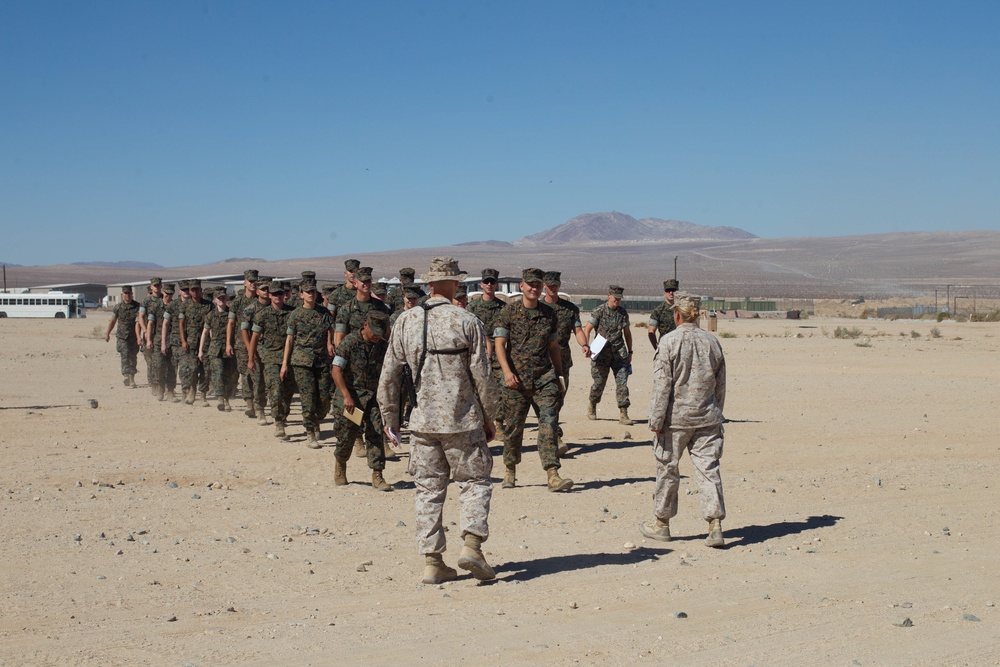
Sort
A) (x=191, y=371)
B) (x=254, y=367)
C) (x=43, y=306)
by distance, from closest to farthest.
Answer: (x=254, y=367) < (x=191, y=371) < (x=43, y=306)

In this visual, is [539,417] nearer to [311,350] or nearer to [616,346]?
[311,350]

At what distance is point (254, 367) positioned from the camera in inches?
574

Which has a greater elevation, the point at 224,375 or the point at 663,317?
the point at 663,317

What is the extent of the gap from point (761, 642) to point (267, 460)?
714 cm

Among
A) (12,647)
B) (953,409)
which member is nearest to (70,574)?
(12,647)

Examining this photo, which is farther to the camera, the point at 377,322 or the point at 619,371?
the point at 619,371


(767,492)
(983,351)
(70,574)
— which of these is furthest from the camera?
(983,351)

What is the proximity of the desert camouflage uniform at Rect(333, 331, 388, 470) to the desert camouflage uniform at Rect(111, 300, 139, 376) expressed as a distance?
37.1 ft

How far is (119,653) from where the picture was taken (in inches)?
210

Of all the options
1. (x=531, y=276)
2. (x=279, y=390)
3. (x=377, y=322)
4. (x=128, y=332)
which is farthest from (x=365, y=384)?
(x=128, y=332)

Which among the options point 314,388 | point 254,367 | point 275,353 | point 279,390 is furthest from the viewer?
point 254,367

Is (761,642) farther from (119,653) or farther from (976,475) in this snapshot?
(976,475)

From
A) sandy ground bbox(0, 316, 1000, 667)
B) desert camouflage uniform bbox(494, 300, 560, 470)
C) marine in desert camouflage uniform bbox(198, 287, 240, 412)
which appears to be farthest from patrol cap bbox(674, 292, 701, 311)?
marine in desert camouflage uniform bbox(198, 287, 240, 412)

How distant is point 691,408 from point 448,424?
6.29 ft
